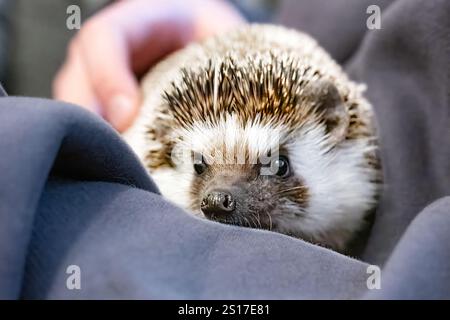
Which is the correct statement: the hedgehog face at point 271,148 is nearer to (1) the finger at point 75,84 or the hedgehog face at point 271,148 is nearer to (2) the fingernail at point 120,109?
(2) the fingernail at point 120,109

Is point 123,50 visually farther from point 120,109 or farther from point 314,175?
point 314,175

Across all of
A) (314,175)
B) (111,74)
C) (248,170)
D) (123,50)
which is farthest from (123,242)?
(123,50)

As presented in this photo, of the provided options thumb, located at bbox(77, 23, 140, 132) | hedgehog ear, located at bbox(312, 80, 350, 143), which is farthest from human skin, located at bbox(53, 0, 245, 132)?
hedgehog ear, located at bbox(312, 80, 350, 143)

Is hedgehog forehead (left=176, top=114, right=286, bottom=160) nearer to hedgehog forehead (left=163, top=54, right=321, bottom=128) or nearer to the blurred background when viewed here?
hedgehog forehead (left=163, top=54, right=321, bottom=128)

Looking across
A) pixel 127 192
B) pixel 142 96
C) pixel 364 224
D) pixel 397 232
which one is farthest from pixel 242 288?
pixel 142 96

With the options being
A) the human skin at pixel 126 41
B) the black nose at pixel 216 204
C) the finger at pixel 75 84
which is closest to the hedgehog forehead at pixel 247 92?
the black nose at pixel 216 204
